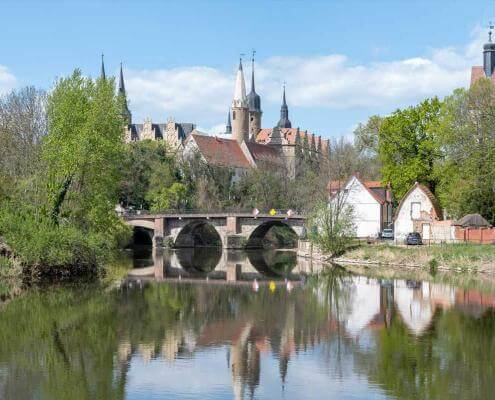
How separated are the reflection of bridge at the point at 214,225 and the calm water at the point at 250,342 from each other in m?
36.5

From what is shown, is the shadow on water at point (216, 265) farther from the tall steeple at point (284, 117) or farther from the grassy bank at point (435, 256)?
the tall steeple at point (284, 117)

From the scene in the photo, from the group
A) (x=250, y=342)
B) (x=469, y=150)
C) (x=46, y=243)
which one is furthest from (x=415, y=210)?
(x=250, y=342)

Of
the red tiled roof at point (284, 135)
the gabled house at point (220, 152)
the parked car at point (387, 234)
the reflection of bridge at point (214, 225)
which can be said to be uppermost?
the red tiled roof at point (284, 135)

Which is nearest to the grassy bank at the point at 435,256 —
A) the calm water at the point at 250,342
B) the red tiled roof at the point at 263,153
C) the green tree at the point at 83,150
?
the calm water at the point at 250,342

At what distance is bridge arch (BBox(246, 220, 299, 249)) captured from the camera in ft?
250

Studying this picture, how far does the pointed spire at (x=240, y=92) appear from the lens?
440 ft

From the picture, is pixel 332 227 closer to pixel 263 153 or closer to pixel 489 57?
pixel 489 57

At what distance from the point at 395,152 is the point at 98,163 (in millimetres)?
25396

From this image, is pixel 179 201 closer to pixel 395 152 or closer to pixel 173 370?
pixel 395 152

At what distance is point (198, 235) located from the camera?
8525 centimetres

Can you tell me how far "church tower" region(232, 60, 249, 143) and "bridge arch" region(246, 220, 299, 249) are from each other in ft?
165

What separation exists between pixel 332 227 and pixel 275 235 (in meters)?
33.3

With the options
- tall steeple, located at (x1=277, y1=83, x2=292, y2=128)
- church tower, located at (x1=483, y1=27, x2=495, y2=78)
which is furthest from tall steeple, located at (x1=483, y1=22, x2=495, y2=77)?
tall steeple, located at (x1=277, y1=83, x2=292, y2=128)

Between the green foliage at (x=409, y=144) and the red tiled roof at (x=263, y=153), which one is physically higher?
the red tiled roof at (x=263, y=153)
